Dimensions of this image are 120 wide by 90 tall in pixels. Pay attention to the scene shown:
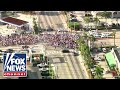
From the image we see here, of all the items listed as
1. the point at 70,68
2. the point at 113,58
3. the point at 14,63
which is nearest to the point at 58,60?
the point at 70,68

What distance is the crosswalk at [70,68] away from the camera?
6990 mm

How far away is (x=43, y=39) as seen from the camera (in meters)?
8.54

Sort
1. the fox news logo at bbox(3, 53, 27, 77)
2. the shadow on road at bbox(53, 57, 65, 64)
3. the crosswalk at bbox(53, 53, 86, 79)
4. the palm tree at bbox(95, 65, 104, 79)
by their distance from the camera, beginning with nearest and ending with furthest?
the fox news logo at bbox(3, 53, 27, 77)
the palm tree at bbox(95, 65, 104, 79)
the crosswalk at bbox(53, 53, 86, 79)
the shadow on road at bbox(53, 57, 65, 64)

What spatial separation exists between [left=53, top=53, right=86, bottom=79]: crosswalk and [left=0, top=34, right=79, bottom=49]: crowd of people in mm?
434

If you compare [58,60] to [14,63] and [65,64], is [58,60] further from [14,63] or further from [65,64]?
[14,63]

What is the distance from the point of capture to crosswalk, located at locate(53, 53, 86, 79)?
22.9 ft

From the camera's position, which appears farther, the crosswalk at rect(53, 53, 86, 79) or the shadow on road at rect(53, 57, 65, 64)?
the shadow on road at rect(53, 57, 65, 64)

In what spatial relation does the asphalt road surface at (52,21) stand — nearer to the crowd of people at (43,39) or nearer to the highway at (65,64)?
the highway at (65,64)

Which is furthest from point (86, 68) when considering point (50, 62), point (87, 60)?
point (50, 62)

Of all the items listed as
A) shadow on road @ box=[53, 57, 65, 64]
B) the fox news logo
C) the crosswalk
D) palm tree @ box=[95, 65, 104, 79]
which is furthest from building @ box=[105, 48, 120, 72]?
the fox news logo

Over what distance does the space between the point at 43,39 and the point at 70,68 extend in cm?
131

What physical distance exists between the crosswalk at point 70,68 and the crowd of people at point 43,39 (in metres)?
0.43

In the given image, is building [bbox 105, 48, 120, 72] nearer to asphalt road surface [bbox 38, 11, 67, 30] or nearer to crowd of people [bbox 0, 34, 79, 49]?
crowd of people [bbox 0, 34, 79, 49]
